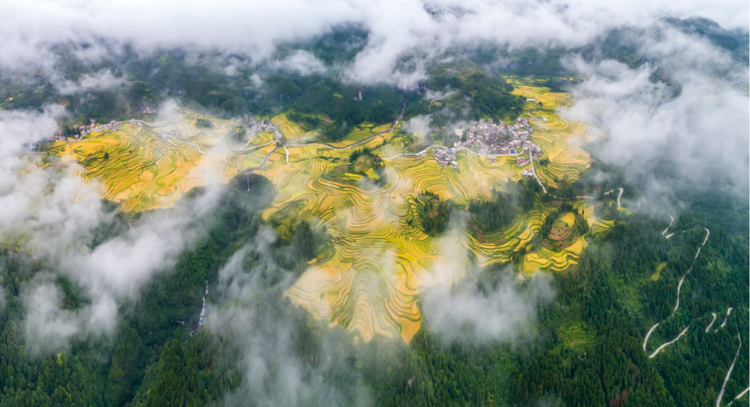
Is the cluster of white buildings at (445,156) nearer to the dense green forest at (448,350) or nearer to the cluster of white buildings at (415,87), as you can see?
the dense green forest at (448,350)

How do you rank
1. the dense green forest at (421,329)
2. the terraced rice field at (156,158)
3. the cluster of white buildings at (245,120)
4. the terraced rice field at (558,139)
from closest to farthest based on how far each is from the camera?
the dense green forest at (421,329) → the terraced rice field at (156,158) → the terraced rice field at (558,139) → the cluster of white buildings at (245,120)

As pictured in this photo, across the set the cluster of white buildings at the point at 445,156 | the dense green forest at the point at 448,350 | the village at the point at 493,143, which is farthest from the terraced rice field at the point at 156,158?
the village at the point at 493,143

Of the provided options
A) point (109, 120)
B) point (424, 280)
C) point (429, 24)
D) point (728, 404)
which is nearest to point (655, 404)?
point (728, 404)

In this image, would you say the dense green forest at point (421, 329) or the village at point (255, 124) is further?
the village at point (255, 124)

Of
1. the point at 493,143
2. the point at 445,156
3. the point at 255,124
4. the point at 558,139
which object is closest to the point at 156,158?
the point at 255,124

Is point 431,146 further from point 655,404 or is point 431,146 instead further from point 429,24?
point 429,24

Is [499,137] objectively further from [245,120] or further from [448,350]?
[245,120]

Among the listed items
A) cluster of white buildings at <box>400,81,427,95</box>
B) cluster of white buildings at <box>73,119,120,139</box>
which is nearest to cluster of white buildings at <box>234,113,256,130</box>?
cluster of white buildings at <box>73,119,120,139</box>
